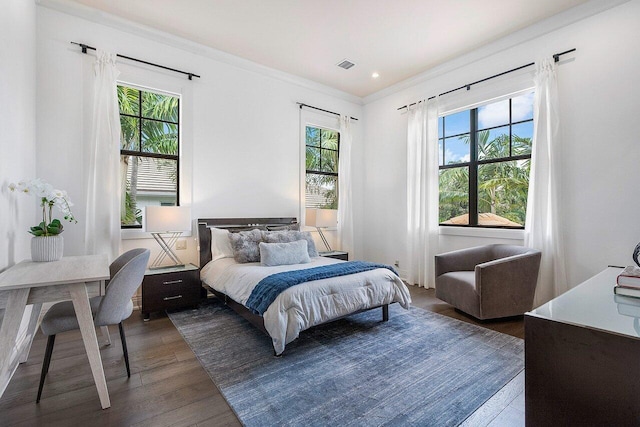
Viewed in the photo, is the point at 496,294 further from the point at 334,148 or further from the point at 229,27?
the point at 229,27

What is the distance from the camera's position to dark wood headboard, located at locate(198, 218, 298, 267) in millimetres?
3936

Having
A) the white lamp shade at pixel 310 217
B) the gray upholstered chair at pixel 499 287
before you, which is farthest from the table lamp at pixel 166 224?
the gray upholstered chair at pixel 499 287

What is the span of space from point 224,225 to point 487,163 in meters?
3.78

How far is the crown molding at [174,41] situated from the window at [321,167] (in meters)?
0.75

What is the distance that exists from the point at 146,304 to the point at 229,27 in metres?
3.34

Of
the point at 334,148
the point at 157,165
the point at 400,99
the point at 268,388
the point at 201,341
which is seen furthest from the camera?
the point at 334,148

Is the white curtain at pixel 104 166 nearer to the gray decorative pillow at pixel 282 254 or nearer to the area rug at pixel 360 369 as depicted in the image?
the area rug at pixel 360 369

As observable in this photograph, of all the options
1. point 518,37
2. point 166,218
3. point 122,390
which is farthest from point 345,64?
point 122,390

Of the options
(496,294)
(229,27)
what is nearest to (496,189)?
(496,294)

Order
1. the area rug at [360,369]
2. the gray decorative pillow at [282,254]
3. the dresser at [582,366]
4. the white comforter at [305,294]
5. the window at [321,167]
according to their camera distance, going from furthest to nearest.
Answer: the window at [321,167] → the gray decorative pillow at [282,254] → the white comforter at [305,294] → the area rug at [360,369] → the dresser at [582,366]

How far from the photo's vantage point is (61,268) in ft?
6.67

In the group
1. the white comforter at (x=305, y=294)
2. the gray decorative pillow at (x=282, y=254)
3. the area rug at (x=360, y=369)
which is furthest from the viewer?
the gray decorative pillow at (x=282, y=254)

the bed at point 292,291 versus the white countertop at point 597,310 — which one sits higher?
the white countertop at point 597,310

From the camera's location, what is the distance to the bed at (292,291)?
94.8 inches
